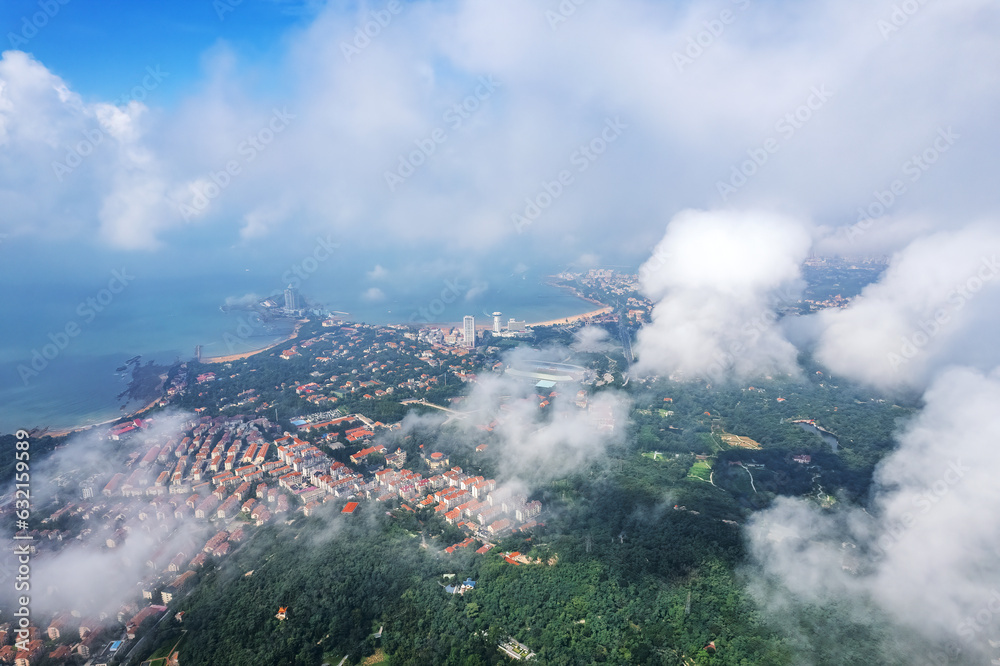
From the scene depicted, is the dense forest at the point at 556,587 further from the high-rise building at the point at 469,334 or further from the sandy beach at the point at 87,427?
the high-rise building at the point at 469,334

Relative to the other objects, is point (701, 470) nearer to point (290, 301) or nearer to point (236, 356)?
point (236, 356)

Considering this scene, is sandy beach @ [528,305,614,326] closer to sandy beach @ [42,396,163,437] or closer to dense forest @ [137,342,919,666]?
dense forest @ [137,342,919,666]

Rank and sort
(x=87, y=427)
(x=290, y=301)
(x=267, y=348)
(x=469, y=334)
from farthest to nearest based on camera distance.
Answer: (x=290, y=301), (x=469, y=334), (x=267, y=348), (x=87, y=427)

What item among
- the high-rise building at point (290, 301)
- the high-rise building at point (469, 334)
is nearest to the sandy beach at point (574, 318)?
the high-rise building at point (469, 334)

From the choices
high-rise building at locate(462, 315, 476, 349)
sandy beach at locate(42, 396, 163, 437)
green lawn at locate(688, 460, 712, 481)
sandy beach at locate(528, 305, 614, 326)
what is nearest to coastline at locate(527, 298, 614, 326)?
sandy beach at locate(528, 305, 614, 326)

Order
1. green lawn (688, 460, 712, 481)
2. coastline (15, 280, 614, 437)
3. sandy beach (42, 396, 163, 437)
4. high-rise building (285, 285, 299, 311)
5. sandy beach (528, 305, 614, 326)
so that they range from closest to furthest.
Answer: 1. green lawn (688, 460, 712, 481)
2. sandy beach (42, 396, 163, 437)
3. coastline (15, 280, 614, 437)
4. sandy beach (528, 305, 614, 326)
5. high-rise building (285, 285, 299, 311)

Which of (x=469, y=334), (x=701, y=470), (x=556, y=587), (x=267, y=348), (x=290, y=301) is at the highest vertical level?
(x=290, y=301)

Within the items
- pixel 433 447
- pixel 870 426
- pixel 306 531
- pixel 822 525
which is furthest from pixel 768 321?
pixel 306 531

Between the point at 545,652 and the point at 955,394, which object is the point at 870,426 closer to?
the point at 955,394

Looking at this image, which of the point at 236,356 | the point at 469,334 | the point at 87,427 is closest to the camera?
the point at 87,427

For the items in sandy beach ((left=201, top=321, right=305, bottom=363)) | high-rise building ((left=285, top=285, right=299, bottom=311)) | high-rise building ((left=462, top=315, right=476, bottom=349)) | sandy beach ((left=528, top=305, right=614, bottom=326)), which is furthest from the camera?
high-rise building ((left=285, top=285, right=299, bottom=311))

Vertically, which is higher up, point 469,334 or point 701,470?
point 469,334

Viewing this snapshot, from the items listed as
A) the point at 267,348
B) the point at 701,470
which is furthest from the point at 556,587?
the point at 267,348
